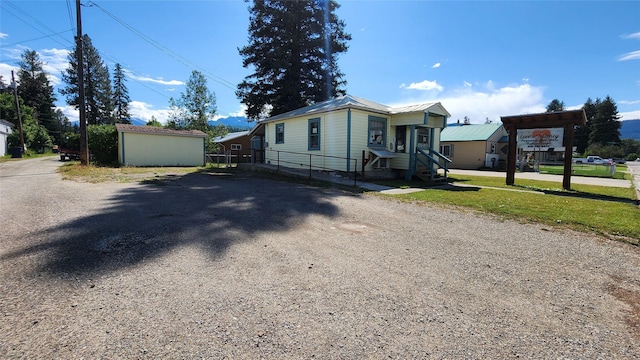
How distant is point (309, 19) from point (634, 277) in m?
27.4

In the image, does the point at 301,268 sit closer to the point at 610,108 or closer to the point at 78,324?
the point at 78,324

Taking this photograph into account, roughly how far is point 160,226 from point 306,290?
3264 mm

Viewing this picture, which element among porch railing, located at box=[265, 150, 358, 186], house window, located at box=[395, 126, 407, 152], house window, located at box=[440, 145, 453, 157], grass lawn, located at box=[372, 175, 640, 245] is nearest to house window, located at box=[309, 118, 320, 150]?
porch railing, located at box=[265, 150, 358, 186]

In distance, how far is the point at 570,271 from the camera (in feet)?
11.9

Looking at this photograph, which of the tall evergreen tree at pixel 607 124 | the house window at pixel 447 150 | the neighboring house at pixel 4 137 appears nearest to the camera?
the house window at pixel 447 150

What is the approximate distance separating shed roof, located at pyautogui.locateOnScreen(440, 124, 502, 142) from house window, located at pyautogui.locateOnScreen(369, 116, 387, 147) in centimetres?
1657

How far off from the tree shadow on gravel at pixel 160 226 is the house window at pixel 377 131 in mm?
6706

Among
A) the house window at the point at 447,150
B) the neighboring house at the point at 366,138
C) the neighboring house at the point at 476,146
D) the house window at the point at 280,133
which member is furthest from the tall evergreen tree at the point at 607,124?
the house window at the point at 280,133

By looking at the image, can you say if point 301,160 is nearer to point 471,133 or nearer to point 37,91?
point 471,133

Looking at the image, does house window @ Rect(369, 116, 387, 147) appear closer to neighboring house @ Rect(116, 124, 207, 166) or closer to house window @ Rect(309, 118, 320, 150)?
house window @ Rect(309, 118, 320, 150)

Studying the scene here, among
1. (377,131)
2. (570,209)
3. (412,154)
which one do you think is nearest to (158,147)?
(377,131)

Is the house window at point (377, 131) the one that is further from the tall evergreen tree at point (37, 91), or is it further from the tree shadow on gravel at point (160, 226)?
the tall evergreen tree at point (37, 91)

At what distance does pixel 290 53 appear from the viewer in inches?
1001

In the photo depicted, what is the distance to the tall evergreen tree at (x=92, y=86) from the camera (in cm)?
4838
